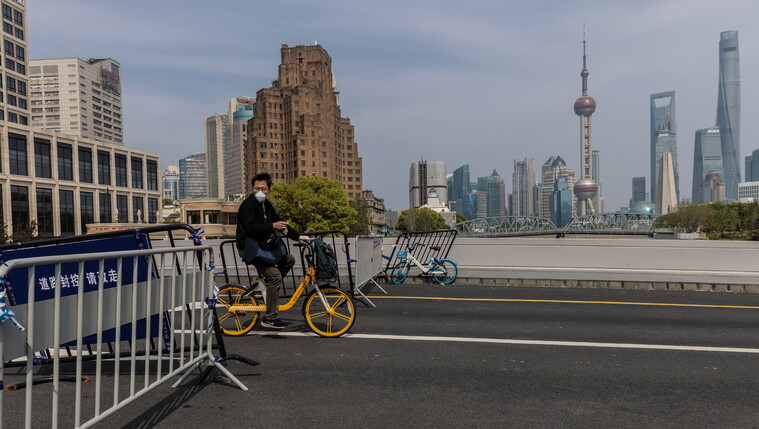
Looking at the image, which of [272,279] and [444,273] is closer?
[272,279]

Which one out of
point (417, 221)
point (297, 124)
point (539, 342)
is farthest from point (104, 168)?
point (417, 221)

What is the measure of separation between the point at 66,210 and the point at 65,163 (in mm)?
6805

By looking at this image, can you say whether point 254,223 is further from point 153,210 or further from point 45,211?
point 153,210

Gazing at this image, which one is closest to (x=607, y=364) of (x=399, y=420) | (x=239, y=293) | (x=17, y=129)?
(x=399, y=420)

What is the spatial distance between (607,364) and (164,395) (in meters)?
4.52

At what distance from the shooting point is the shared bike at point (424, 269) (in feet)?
40.5

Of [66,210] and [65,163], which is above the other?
[65,163]

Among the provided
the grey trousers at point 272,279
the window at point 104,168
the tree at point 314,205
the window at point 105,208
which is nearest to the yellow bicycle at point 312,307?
the grey trousers at point 272,279

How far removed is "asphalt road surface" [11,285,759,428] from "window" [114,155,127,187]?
80.5m

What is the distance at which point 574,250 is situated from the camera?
1418 centimetres

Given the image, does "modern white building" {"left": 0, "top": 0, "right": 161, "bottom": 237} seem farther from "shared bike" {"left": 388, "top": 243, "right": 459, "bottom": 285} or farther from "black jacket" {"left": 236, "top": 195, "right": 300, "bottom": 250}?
"black jacket" {"left": 236, "top": 195, "right": 300, "bottom": 250}

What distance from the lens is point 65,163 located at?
219 ft

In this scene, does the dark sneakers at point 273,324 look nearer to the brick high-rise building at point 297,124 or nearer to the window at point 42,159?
the window at point 42,159

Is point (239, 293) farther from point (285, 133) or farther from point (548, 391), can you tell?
point (285, 133)
